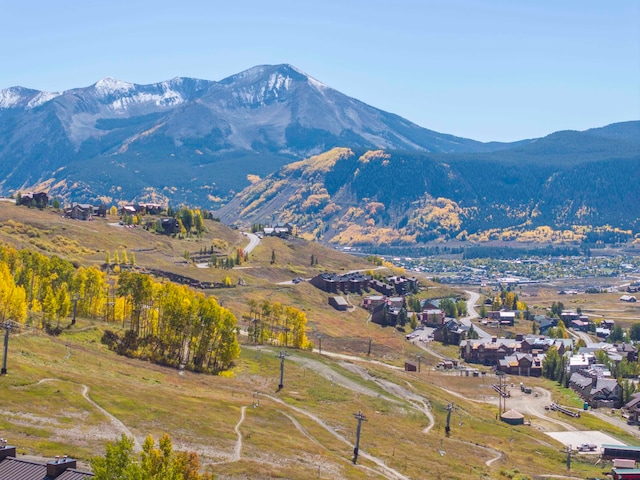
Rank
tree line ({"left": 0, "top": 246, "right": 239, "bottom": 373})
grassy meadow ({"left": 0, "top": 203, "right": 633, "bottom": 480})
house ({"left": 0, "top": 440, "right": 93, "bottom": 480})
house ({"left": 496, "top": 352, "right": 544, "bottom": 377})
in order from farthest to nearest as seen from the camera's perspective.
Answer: house ({"left": 496, "top": 352, "right": 544, "bottom": 377}) → tree line ({"left": 0, "top": 246, "right": 239, "bottom": 373}) → grassy meadow ({"left": 0, "top": 203, "right": 633, "bottom": 480}) → house ({"left": 0, "top": 440, "right": 93, "bottom": 480})

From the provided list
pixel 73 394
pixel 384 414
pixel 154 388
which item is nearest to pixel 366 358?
pixel 384 414

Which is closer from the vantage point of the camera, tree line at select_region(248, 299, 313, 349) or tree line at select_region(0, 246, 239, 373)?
tree line at select_region(0, 246, 239, 373)

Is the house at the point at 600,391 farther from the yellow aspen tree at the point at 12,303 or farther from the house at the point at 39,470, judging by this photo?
the house at the point at 39,470

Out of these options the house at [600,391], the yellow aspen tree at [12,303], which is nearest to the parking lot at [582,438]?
the house at [600,391]

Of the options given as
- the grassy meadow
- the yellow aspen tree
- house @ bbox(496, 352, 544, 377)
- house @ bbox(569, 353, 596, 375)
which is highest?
the yellow aspen tree

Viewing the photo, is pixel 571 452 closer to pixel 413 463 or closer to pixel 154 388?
Result: pixel 413 463

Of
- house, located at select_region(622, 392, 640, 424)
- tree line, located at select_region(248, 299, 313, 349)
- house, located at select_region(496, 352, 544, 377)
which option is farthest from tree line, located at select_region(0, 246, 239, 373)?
house, located at select_region(496, 352, 544, 377)

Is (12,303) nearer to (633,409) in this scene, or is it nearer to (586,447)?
(586,447)

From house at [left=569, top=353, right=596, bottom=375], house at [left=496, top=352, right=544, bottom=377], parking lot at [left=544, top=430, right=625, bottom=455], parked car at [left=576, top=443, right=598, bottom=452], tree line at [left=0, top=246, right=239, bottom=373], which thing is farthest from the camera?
house at [left=496, top=352, right=544, bottom=377]

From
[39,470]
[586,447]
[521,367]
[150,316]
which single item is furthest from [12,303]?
[521,367]

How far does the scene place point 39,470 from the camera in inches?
2362

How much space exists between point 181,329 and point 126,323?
22272 mm

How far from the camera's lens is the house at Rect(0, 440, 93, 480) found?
194 feet

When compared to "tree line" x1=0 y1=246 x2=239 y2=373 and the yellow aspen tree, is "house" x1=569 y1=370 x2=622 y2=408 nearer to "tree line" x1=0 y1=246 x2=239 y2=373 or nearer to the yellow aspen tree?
"tree line" x1=0 y1=246 x2=239 y2=373
